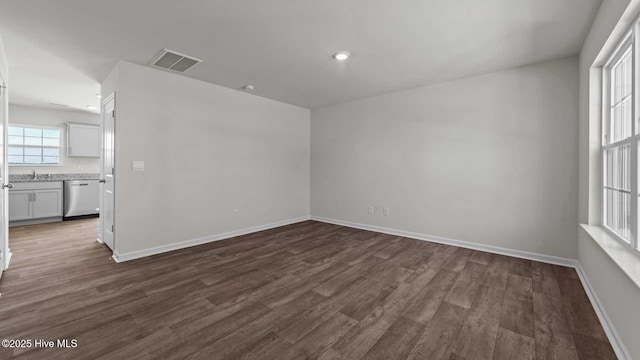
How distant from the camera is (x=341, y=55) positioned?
3.15 meters

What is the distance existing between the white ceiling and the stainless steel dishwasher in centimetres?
259

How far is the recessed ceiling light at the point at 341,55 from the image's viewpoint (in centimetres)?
311

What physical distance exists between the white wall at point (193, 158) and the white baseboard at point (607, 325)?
4.47 m

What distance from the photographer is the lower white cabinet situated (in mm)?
5211

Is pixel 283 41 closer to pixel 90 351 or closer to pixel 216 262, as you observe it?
pixel 216 262

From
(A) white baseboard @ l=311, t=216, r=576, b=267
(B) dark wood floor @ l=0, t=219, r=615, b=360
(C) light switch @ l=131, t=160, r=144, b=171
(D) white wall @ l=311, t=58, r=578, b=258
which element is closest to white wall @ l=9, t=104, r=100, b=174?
(B) dark wood floor @ l=0, t=219, r=615, b=360

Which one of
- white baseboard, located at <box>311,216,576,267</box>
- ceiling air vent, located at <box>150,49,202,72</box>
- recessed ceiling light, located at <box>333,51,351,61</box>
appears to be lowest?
white baseboard, located at <box>311,216,576,267</box>

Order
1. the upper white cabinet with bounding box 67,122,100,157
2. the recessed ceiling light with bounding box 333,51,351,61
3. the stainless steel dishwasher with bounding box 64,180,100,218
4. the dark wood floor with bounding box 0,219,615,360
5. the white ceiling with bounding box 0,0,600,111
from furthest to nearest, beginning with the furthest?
the upper white cabinet with bounding box 67,122,100,157, the stainless steel dishwasher with bounding box 64,180,100,218, the recessed ceiling light with bounding box 333,51,351,61, the white ceiling with bounding box 0,0,600,111, the dark wood floor with bounding box 0,219,615,360

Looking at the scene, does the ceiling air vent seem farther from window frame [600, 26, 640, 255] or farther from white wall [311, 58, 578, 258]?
window frame [600, 26, 640, 255]

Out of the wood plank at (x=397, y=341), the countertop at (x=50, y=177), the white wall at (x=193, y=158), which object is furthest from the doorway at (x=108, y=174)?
the wood plank at (x=397, y=341)

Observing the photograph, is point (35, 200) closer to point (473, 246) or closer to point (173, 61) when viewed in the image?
point (173, 61)

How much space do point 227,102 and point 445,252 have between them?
13.6ft

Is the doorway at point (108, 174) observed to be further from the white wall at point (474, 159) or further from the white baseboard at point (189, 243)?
the white wall at point (474, 159)

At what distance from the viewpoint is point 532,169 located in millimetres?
3402
